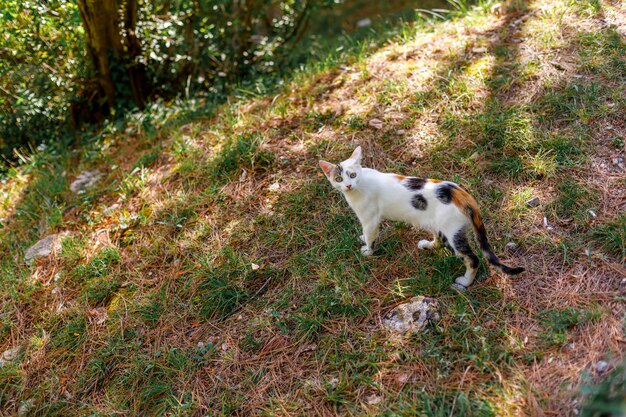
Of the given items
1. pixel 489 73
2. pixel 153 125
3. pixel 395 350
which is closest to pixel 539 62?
pixel 489 73

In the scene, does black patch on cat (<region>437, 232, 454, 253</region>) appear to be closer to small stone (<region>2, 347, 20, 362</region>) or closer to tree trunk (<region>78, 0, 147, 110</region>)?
small stone (<region>2, 347, 20, 362</region>)

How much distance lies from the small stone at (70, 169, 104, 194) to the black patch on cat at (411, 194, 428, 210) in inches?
120

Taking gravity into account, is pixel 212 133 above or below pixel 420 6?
above

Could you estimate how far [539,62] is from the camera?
4.08 meters

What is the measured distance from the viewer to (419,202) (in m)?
2.84

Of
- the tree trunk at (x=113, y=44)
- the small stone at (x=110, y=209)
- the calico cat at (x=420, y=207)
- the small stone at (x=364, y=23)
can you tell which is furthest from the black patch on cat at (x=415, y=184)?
the small stone at (x=364, y=23)

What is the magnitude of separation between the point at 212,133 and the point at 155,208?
3.07ft

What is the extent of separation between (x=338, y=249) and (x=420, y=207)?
2.28 feet

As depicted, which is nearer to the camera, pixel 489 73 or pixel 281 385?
pixel 281 385

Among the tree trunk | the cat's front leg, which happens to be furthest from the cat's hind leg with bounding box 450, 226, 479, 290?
the tree trunk

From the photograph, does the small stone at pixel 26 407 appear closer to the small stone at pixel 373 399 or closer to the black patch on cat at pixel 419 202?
the small stone at pixel 373 399

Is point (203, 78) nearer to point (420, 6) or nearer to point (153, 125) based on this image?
point (153, 125)

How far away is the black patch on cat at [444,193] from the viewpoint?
9.01 ft

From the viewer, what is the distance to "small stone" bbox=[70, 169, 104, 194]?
455cm
